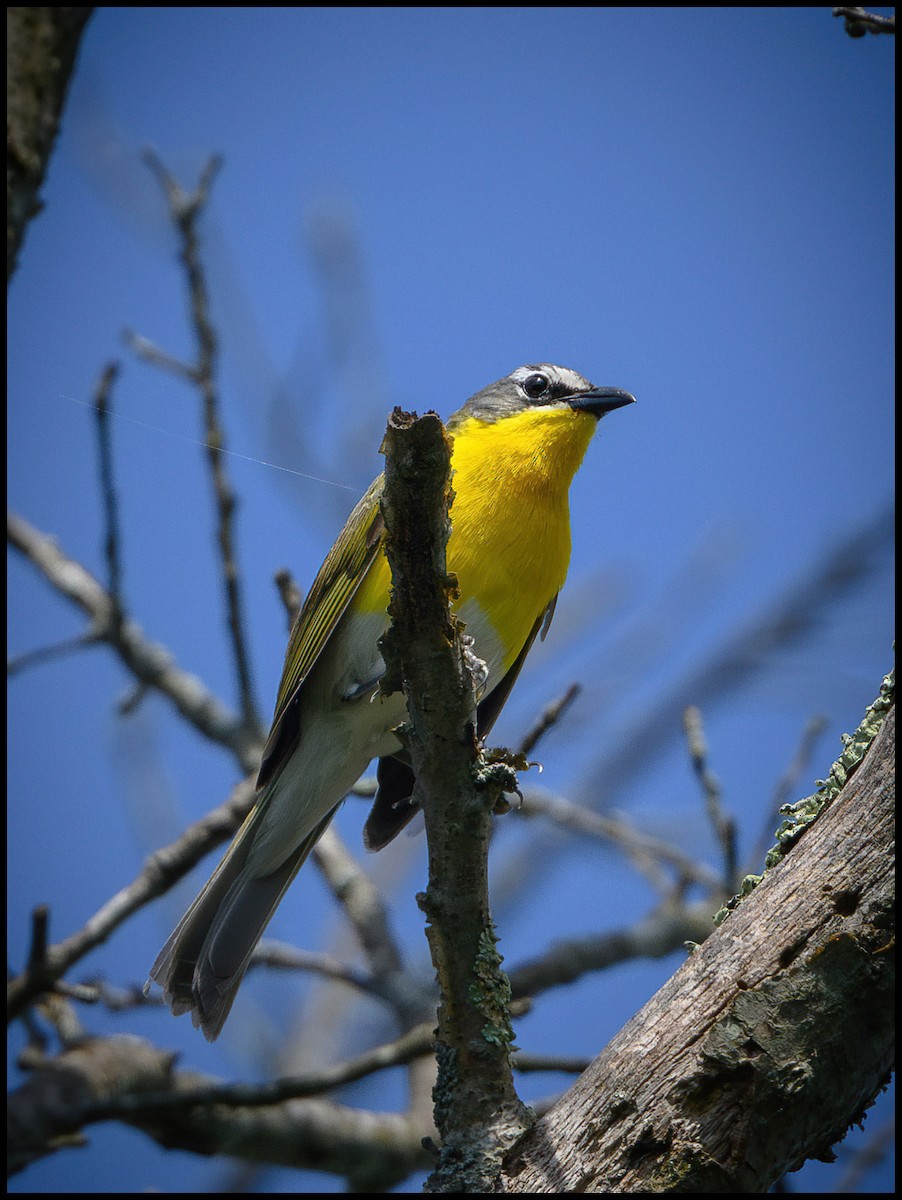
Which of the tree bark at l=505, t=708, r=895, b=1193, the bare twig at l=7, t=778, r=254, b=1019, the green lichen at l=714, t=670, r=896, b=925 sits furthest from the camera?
the bare twig at l=7, t=778, r=254, b=1019

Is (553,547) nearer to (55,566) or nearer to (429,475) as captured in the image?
(429,475)

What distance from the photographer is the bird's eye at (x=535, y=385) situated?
18.7 feet

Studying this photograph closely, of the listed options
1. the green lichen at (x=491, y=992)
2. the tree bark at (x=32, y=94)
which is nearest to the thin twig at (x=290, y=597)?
the tree bark at (x=32, y=94)

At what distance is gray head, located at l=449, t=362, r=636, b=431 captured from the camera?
5512 mm

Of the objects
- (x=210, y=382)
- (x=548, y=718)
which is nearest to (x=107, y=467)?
(x=210, y=382)

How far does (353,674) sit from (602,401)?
6.45 feet

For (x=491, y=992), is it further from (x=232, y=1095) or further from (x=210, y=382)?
(x=210, y=382)

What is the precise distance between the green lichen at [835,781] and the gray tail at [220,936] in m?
2.53

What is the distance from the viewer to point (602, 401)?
5.50 metres

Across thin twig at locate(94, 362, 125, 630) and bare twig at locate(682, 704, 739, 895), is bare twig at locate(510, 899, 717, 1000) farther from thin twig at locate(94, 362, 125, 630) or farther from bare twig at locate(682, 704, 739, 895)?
thin twig at locate(94, 362, 125, 630)

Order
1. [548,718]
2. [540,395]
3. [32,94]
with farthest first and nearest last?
1. [540,395]
2. [32,94]
3. [548,718]

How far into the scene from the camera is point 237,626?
A: 17.5 ft

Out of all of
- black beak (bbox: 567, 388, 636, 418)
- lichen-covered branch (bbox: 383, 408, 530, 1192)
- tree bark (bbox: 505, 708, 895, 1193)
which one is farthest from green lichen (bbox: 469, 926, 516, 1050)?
black beak (bbox: 567, 388, 636, 418)

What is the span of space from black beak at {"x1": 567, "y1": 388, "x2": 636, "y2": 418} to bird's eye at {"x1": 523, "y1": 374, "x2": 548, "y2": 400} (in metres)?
0.23
